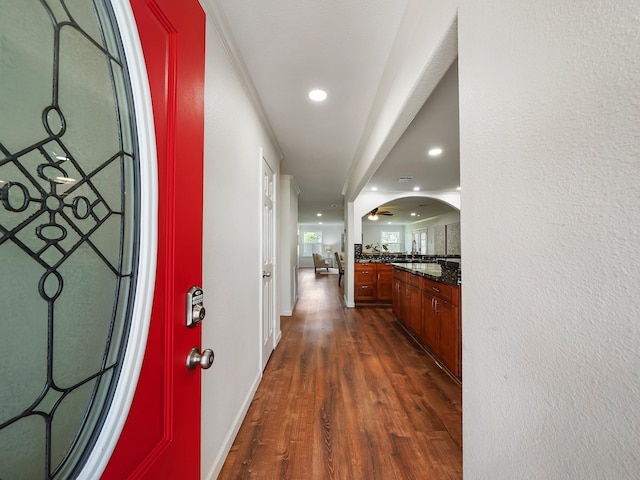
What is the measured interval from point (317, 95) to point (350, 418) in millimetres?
2414

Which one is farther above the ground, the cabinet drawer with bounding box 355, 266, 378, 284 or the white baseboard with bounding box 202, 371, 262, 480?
the cabinet drawer with bounding box 355, 266, 378, 284

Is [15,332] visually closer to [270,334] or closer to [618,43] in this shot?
[618,43]

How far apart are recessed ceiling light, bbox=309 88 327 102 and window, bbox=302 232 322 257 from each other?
1229 centimetres

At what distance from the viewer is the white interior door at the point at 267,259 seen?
2521mm

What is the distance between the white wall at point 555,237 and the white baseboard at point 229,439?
1.22 m

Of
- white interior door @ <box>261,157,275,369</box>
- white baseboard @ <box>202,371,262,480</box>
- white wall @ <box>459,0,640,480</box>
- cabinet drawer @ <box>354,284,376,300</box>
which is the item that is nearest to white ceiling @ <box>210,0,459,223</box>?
white interior door @ <box>261,157,275,369</box>

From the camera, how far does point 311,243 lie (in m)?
14.5

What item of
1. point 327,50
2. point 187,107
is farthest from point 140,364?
point 327,50

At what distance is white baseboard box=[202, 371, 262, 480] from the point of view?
1314mm

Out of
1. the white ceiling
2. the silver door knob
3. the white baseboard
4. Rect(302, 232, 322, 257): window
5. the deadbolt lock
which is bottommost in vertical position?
the white baseboard

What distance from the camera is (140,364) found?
0.56 metres

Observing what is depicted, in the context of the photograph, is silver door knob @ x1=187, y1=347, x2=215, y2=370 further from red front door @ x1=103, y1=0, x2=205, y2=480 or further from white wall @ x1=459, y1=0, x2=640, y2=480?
white wall @ x1=459, y1=0, x2=640, y2=480

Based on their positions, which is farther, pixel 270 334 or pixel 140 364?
pixel 270 334

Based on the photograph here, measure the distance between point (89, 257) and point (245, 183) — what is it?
4.93 ft
